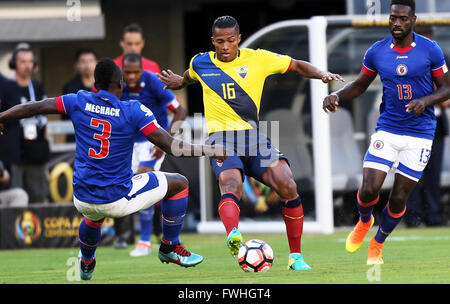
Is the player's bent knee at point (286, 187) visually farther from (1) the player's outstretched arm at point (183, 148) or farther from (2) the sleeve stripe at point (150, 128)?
(2) the sleeve stripe at point (150, 128)

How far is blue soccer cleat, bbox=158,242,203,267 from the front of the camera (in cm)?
930

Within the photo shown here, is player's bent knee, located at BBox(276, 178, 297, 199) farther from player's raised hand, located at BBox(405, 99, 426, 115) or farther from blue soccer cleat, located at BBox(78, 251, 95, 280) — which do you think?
blue soccer cleat, located at BBox(78, 251, 95, 280)

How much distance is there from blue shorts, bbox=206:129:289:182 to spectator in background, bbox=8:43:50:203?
16.3 ft

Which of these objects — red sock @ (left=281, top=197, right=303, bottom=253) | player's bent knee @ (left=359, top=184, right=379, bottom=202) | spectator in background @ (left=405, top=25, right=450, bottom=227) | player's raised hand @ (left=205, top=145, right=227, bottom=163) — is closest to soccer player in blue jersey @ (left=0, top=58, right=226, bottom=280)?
player's raised hand @ (left=205, top=145, right=227, bottom=163)

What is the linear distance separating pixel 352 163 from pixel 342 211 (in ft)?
3.10

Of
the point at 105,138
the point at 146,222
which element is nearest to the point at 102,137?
the point at 105,138

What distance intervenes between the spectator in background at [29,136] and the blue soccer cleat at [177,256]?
15.2 feet

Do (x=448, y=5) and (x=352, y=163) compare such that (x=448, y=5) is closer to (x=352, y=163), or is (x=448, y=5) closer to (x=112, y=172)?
(x=352, y=163)

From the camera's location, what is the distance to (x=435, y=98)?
903cm

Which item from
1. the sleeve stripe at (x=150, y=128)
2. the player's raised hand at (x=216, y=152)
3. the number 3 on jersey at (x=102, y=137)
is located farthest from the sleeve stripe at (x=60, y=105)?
the player's raised hand at (x=216, y=152)

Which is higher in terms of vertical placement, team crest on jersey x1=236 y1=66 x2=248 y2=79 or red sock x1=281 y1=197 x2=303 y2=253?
team crest on jersey x1=236 y1=66 x2=248 y2=79
